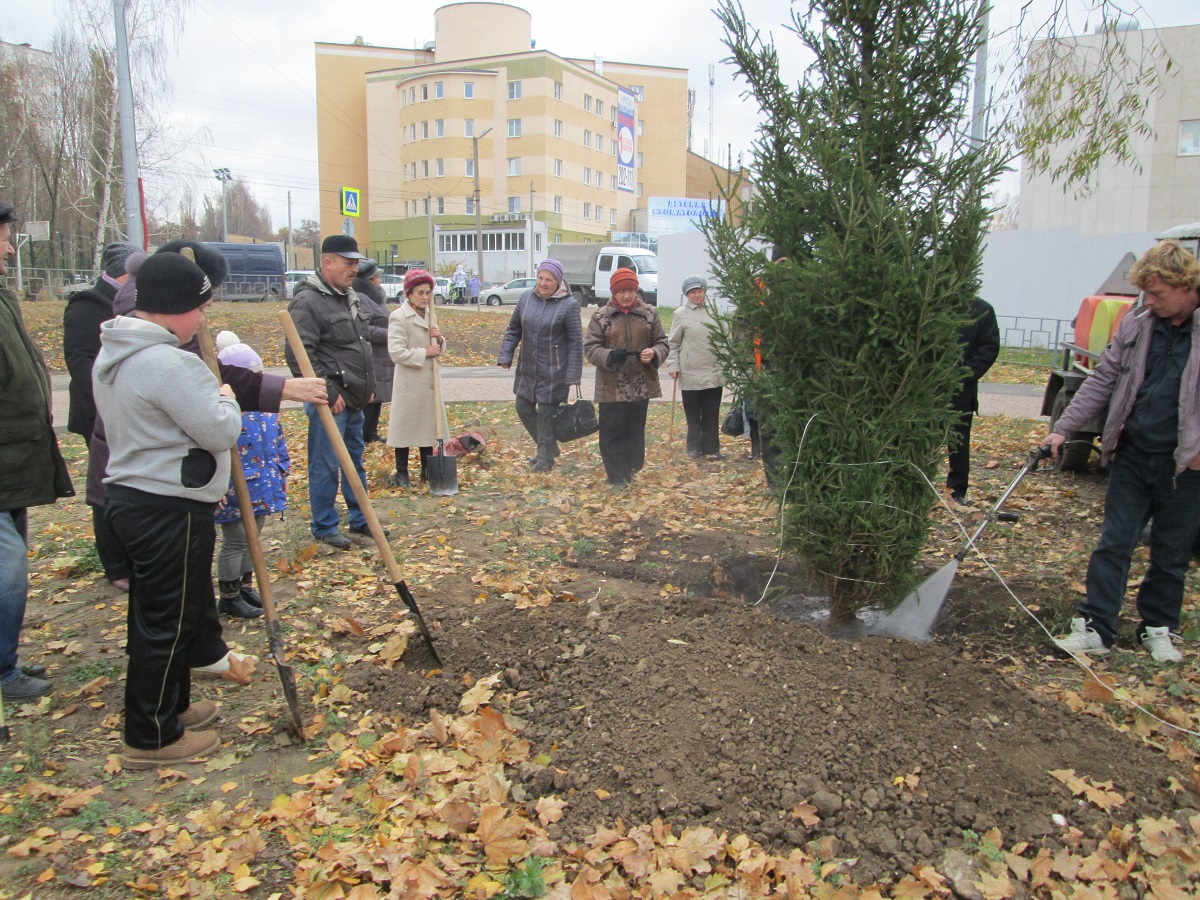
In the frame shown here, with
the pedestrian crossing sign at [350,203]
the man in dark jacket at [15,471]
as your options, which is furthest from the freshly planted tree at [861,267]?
the pedestrian crossing sign at [350,203]

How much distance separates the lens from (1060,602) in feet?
15.3

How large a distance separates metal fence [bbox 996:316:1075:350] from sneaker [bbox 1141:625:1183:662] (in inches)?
668

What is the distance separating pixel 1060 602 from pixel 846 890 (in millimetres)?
2780

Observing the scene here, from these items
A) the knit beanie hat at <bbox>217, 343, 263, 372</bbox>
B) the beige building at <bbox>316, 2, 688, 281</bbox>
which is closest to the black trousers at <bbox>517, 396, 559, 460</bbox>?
the knit beanie hat at <bbox>217, 343, 263, 372</bbox>

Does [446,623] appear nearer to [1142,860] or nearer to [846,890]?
[846,890]

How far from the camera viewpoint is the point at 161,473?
2979mm

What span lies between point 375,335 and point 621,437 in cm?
254

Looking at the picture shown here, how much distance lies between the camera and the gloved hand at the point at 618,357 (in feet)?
23.6

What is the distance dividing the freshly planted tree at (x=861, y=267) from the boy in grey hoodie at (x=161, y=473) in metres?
2.44

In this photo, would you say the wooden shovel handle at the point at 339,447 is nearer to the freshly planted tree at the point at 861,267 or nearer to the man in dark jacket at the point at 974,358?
the freshly planted tree at the point at 861,267

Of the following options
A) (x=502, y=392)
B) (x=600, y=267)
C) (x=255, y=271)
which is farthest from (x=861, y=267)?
(x=255, y=271)

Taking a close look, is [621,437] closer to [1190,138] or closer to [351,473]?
[351,473]

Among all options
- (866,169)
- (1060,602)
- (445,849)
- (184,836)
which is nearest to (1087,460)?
(1060,602)

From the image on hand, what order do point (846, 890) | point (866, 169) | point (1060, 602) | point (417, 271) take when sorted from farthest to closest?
point (417, 271) < point (1060, 602) < point (866, 169) < point (846, 890)
